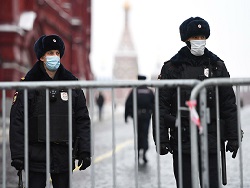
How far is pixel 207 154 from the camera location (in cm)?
461

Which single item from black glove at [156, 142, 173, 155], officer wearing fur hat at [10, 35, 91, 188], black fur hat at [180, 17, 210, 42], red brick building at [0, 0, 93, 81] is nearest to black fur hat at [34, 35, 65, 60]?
officer wearing fur hat at [10, 35, 91, 188]

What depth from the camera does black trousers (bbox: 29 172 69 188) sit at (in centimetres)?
495

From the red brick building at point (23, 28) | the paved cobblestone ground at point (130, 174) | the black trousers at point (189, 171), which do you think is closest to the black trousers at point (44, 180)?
the black trousers at point (189, 171)

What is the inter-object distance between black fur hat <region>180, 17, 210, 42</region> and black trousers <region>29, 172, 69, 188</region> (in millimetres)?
1603

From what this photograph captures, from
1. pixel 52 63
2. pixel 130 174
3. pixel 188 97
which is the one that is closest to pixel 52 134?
pixel 52 63

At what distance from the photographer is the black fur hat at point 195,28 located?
5.17 metres

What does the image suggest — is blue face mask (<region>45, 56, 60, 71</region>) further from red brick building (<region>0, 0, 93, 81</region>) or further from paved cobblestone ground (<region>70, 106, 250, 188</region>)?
red brick building (<region>0, 0, 93, 81</region>)

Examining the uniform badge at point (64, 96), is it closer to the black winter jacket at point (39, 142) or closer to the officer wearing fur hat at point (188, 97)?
the black winter jacket at point (39, 142)

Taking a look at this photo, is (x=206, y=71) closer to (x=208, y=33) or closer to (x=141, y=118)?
(x=208, y=33)

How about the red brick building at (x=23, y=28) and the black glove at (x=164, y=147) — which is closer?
the black glove at (x=164, y=147)

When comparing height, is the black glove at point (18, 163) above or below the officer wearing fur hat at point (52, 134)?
below

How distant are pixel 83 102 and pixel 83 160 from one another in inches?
19.7

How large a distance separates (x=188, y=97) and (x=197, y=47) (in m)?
0.52

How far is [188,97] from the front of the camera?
484 centimetres
